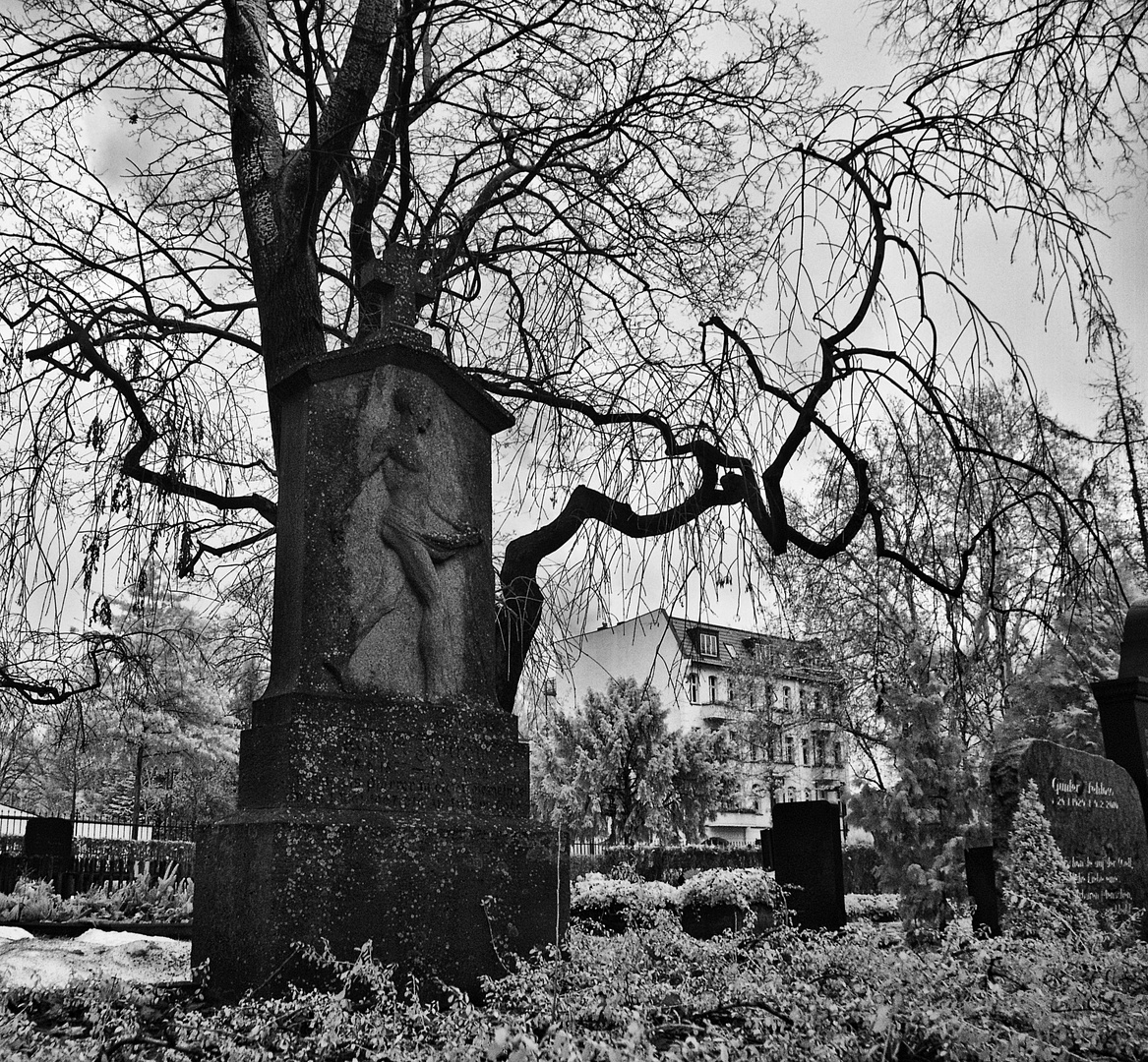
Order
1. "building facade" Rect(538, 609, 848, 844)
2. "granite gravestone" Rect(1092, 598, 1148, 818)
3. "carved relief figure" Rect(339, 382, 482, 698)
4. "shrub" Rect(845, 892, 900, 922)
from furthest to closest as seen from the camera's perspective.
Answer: "building facade" Rect(538, 609, 848, 844) < "shrub" Rect(845, 892, 900, 922) < "granite gravestone" Rect(1092, 598, 1148, 818) < "carved relief figure" Rect(339, 382, 482, 698)

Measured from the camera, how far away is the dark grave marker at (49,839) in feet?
52.1

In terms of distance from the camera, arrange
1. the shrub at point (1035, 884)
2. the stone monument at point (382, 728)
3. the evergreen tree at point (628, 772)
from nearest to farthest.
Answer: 1. the stone monument at point (382, 728)
2. the shrub at point (1035, 884)
3. the evergreen tree at point (628, 772)

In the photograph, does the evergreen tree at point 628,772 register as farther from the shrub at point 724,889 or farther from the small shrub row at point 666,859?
the shrub at point 724,889

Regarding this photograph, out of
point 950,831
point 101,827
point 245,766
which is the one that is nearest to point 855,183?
point 245,766

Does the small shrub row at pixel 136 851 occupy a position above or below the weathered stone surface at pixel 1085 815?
below

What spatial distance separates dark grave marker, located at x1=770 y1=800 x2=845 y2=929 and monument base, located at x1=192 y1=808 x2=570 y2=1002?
561cm

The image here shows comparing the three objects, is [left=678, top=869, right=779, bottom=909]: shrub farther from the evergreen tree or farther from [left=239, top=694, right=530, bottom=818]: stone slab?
the evergreen tree

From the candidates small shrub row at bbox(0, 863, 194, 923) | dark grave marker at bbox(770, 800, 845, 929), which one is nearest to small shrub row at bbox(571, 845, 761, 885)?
small shrub row at bbox(0, 863, 194, 923)

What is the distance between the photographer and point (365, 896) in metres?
4.08

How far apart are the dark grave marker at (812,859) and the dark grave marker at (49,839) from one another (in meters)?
12.1

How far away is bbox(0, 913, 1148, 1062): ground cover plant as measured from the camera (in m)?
2.60

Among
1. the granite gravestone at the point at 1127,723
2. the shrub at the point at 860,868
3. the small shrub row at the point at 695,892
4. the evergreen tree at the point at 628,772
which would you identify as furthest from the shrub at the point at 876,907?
the evergreen tree at the point at 628,772

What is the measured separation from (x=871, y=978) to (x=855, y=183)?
3.32 meters

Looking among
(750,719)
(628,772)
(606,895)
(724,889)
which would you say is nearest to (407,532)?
(724,889)
